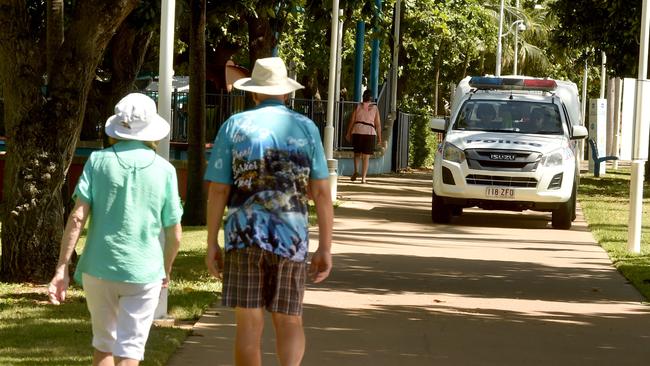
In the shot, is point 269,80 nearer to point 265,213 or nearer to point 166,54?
point 265,213

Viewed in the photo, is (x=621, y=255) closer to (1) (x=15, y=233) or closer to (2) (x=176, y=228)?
(1) (x=15, y=233)

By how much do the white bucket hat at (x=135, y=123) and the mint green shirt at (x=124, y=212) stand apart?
0.05 m

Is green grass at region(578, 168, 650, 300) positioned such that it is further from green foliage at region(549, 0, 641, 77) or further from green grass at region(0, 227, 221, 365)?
green grass at region(0, 227, 221, 365)

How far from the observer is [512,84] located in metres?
21.5

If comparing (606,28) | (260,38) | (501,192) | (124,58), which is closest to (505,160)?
(501,192)

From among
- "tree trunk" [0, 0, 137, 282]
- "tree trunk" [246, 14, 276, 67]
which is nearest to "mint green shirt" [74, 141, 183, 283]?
"tree trunk" [0, 0, 137, 282]

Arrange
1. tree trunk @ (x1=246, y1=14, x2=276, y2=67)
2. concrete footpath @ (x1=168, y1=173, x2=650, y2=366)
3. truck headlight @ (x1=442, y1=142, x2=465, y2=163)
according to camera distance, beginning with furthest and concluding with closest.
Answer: tree trunk @ (x1=246, y1=14, x2=276, y2=67)
truck headlight @ (x1=442, y1=142, x2=465, y2=163)
concrete footpath @ (x1=168, y1=173, x2=650, y2=366)

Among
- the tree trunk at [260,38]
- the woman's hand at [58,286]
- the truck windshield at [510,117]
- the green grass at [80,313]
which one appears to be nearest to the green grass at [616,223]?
the green grass at [80,313]

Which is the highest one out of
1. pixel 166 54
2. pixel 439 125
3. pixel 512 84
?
pixel 166 54

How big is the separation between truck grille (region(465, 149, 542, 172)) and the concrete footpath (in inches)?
33.5

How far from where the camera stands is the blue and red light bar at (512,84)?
21.4 meters

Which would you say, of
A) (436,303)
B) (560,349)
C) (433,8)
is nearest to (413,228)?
(436,303)

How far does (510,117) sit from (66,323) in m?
11.5

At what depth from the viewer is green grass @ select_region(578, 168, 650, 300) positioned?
1446cm
